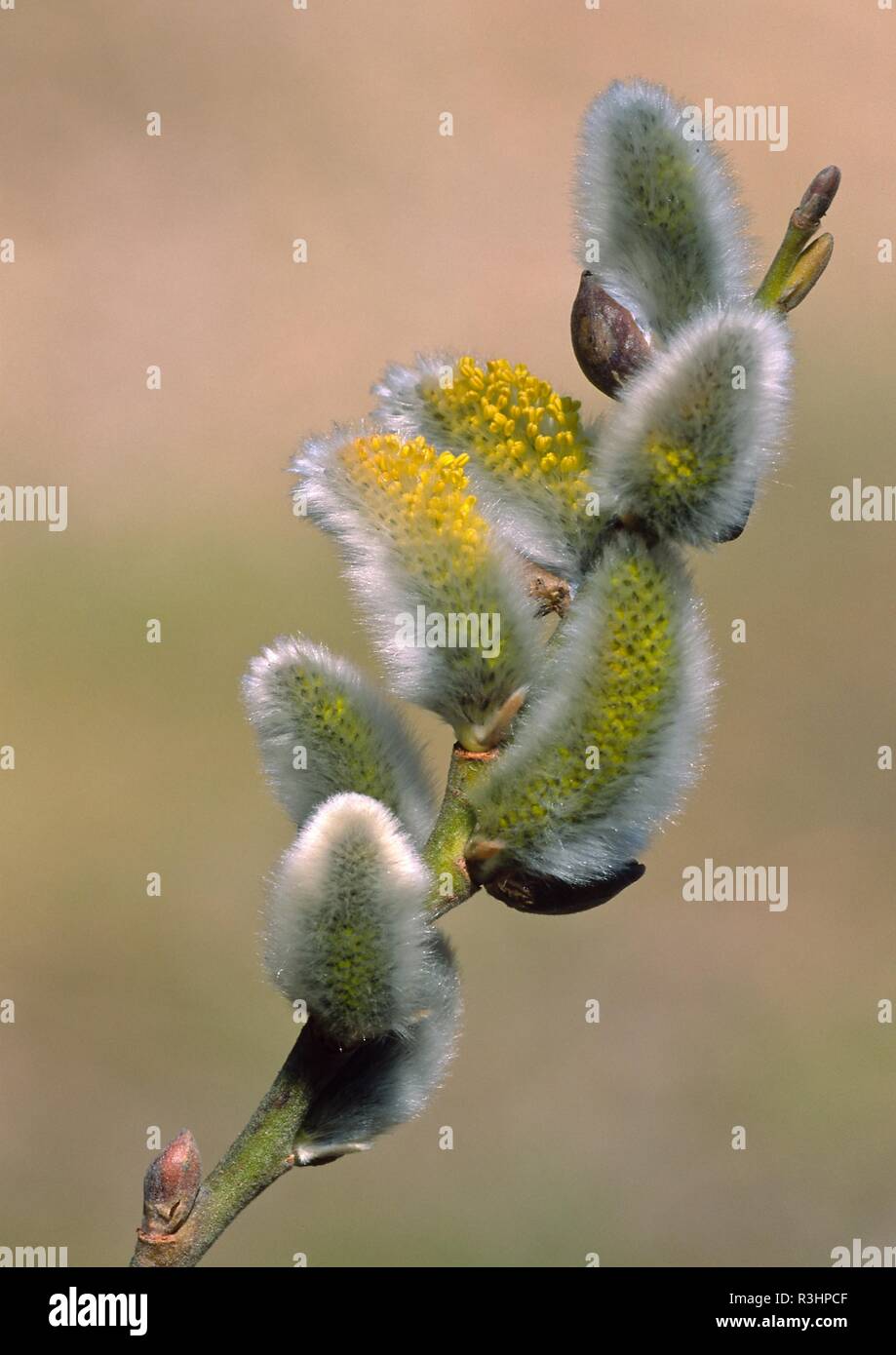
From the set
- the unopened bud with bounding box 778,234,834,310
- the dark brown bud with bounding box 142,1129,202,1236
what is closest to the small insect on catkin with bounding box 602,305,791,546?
the unopened bud with bounding box 778,234,834,310

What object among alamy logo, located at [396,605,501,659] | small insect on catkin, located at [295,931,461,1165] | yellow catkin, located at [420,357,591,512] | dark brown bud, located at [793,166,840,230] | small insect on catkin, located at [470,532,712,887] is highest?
dark brown bud, located at [793,166,840,230]

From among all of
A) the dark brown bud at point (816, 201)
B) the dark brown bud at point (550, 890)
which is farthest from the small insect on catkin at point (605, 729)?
the dark brown bud at point (816, 201)

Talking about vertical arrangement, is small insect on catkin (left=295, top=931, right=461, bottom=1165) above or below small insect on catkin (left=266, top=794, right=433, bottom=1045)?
below

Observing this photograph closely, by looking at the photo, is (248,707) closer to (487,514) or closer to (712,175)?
(487,514)

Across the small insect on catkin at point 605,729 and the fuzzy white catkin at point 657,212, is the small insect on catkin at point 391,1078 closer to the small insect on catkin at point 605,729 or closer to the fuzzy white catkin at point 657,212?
the small insect on catkin at point 605,729

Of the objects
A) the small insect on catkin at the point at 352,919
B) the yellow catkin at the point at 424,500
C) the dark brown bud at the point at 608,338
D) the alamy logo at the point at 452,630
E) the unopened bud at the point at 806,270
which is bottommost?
the small insect on catkin at the point at 352,919

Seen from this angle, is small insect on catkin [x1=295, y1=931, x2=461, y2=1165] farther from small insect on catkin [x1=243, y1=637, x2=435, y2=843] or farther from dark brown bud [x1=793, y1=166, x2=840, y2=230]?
dark brown bud [x1=793, y1=166, x2=840, y2=230]

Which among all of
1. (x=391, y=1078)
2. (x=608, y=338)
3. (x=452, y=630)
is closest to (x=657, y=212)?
(x=608, y=338)
